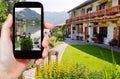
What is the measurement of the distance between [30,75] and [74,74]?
13.7 feet

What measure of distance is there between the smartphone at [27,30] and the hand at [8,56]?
0.05m

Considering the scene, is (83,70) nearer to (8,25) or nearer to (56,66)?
(56,66)

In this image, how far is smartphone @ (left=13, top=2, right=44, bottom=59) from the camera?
2523mm

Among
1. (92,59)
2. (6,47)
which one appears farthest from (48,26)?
(92,59)

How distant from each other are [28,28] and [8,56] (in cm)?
32

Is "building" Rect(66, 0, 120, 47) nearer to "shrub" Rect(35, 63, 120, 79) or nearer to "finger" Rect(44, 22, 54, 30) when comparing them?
"shrub" Rect(35, 63, 120, 79)

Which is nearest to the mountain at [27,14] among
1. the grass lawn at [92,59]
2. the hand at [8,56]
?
the hand at [8,56]

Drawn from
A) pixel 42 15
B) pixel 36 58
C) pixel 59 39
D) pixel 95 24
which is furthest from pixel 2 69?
pixel 59 39

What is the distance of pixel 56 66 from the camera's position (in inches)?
343

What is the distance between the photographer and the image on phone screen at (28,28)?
257 cm

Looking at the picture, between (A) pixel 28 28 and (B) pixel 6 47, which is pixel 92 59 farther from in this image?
(B) pixel 6 47

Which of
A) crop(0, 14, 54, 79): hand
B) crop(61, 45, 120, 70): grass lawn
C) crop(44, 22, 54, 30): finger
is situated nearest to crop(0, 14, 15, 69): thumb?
crop(0, 14, 54, 79): hand

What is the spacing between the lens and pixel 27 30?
2.60 m

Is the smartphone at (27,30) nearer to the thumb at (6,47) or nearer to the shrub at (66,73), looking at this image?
the thumb at (6,47)
